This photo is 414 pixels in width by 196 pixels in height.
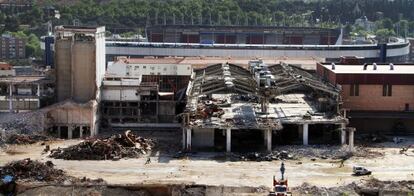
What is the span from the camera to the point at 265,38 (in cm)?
10719

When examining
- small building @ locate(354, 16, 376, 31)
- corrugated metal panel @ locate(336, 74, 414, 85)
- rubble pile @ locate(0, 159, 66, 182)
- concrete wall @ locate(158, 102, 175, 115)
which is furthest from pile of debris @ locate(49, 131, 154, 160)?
small building @ locate(354, 16, 376, 31)

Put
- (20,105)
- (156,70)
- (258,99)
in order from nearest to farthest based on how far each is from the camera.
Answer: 1. (20,105)
2. (258,99)
3. (156,70)

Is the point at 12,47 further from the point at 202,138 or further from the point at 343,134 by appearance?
the point at 343,134

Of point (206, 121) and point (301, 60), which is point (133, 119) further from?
point (301, 60)

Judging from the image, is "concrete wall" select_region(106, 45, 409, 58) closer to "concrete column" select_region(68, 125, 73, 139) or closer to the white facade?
the white facade

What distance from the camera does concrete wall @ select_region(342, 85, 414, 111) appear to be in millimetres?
51562

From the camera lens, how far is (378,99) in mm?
51656

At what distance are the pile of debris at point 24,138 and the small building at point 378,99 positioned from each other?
1951 cm

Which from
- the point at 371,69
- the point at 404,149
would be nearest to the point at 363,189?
the point at 404,149

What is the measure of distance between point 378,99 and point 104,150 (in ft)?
62.4

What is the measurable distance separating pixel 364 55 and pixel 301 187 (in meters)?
56.0

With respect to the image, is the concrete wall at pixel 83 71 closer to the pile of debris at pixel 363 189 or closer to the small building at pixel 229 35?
the pile of debris at pixel 363 189

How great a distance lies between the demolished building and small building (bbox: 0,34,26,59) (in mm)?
56676

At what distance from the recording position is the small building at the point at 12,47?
108 meters
